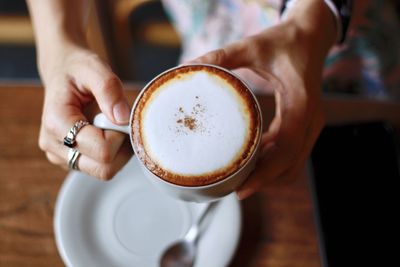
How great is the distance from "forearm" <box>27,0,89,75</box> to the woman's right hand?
2 cm

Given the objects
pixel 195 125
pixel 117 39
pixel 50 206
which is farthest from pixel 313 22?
pixel 117 39

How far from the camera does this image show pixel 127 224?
658mm

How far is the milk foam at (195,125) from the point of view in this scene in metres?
0.43

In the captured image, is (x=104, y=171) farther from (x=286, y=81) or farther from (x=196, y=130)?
(x=286, y=81)

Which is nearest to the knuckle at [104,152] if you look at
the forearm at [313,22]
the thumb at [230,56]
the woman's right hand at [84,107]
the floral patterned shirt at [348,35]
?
the woman's right hand at [84,107]

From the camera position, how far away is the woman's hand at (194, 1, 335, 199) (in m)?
0.55

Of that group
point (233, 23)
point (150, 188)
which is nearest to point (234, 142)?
point (150, 188)

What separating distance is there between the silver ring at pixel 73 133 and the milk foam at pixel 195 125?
0.10 m

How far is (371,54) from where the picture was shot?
835 mm

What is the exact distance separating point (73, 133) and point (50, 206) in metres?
0.22

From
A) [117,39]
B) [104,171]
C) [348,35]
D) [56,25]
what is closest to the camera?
[104,171]

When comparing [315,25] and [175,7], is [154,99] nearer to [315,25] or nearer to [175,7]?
[315,25]

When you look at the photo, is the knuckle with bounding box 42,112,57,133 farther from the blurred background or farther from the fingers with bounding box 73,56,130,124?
the blurred background

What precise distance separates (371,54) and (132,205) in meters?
0.53
